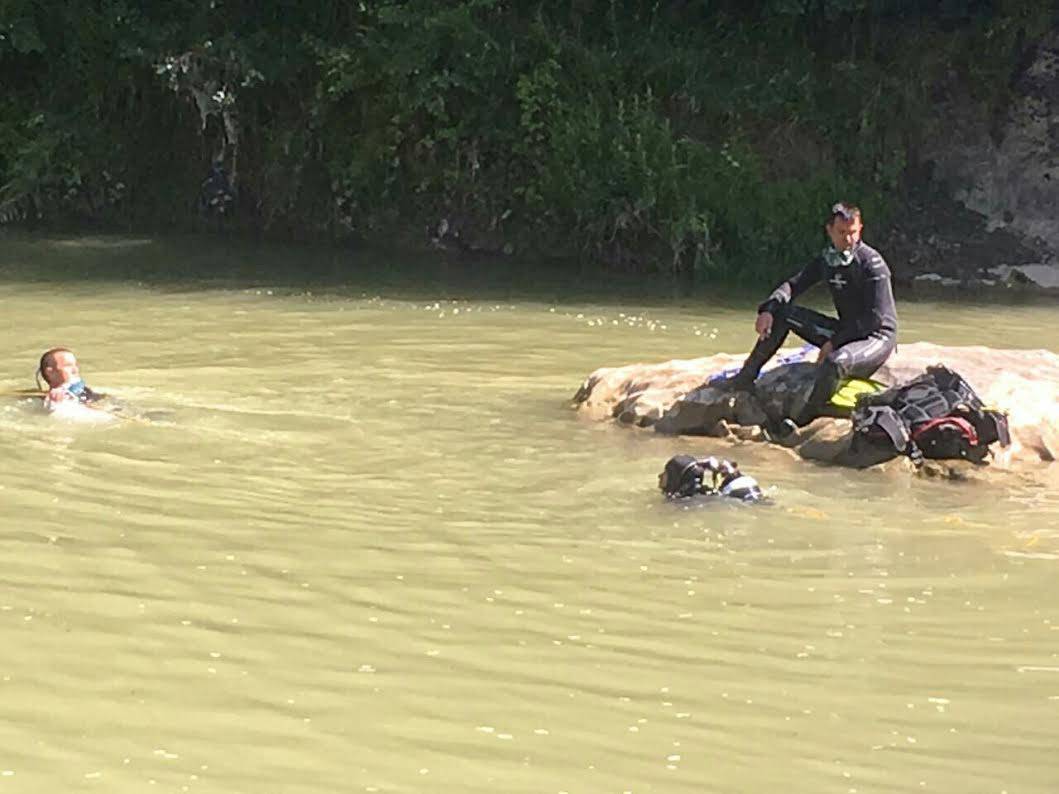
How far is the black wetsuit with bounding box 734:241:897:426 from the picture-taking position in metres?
10.6

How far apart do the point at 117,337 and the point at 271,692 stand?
9820 millimetres

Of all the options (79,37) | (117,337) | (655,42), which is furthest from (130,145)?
(117,337)

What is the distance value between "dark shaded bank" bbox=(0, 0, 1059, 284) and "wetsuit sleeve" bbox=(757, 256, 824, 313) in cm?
1007

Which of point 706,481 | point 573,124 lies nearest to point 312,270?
point 573,124

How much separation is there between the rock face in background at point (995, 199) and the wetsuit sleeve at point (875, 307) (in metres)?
10.4

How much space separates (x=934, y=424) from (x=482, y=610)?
415 centimetres

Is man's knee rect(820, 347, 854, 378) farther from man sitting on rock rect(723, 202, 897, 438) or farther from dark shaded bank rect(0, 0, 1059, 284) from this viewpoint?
dark shaded bank rect(0, 0, 1059, 284)

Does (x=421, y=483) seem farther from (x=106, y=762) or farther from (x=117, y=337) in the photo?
(x=117, y=337)

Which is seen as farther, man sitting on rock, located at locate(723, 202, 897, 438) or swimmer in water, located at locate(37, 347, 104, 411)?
man sitting on rock, located at locate(723, 202, 897, 438)

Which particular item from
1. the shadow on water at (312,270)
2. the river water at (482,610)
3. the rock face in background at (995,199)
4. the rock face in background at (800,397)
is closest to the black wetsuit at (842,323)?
the rock face in background at (800,397)

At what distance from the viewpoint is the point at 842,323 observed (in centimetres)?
1104

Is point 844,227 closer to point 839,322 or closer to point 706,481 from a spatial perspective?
point 839,322

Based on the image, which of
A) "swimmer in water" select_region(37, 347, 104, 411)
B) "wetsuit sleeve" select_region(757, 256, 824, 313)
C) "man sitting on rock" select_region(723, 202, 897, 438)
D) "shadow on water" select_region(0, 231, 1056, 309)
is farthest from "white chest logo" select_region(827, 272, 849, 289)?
"shadow on water" select_region(0, 231, 1056, 309)

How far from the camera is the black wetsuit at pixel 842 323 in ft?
34.8
